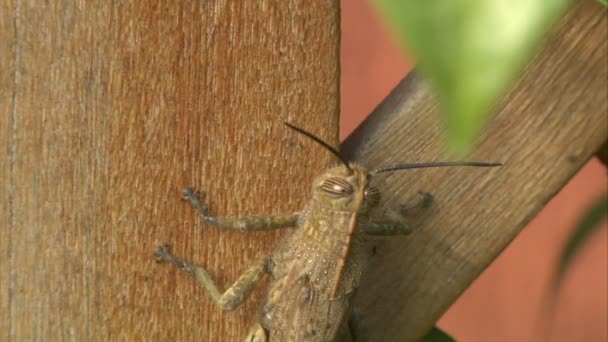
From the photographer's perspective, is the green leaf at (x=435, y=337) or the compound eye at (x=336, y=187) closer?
the compound eye at (x=336, y=187)

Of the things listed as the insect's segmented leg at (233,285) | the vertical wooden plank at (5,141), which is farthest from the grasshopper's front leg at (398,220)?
the vertical wooden plank at (5,141)

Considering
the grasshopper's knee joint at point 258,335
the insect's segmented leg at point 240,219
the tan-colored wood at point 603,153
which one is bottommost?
the grasshopper's knee joint at point 258,335

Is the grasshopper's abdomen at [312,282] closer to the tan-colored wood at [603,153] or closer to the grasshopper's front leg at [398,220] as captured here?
the grasshopper's front leg at [398,220]

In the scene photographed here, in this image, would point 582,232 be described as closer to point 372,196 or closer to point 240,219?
point 372,196

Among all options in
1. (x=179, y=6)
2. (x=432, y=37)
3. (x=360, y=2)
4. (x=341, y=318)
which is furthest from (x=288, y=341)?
(x=360, y=2)

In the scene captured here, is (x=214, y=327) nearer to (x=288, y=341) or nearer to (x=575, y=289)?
(x=288, y=341)

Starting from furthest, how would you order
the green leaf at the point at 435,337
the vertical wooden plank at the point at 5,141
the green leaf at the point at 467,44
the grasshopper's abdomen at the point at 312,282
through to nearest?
the green leaf at the point at 435,337
the grasshopper's abdomen at the point at 312,282
the vertical wooden plank at the point at 5,141
the green leaf at the point at 467,44

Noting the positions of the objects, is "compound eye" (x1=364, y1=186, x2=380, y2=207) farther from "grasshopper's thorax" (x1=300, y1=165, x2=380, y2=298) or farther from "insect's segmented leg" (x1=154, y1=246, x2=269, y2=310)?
"insect's segmented leg" (x1=154, y1=246, x2=269, y2=310)
